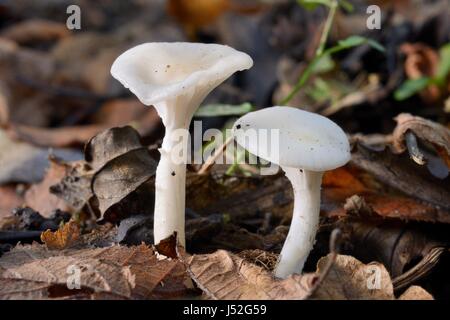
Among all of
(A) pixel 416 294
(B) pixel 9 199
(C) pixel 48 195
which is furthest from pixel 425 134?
(B) pixel 9 199

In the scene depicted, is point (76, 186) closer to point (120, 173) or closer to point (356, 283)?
point (120, 173)

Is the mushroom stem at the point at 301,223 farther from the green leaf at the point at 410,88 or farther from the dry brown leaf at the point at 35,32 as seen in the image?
the dry brown leaf at the point at 35,32

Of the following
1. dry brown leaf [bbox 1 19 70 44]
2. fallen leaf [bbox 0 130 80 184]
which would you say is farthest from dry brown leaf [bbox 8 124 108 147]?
dry brown leaf [bbox 1 19 70 44]

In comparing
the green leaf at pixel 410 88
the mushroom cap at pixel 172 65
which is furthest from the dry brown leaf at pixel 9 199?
the green leaf at pixel 410 88

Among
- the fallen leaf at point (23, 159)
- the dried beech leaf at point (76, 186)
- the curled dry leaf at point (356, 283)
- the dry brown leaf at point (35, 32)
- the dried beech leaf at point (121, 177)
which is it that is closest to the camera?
the curled dry leaf at point (356, 283)

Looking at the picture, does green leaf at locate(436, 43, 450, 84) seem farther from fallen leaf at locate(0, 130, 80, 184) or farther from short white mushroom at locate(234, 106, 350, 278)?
short white mushroom at locate(234, 106, 350, 278)

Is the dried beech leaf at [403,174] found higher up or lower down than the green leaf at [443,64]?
lower down
